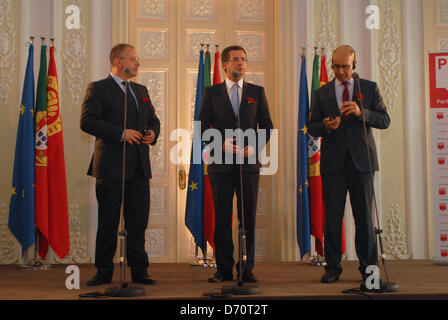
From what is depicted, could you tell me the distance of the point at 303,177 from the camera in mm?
5207

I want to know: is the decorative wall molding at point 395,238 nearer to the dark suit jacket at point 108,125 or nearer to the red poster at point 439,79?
the red poster at point 439,79

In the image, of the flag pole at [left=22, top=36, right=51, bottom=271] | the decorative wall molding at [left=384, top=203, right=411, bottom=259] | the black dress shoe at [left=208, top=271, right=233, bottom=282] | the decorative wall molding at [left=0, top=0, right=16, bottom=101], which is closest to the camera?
the black dress shoe at [left=208, top=271, right=233, bottom=282]

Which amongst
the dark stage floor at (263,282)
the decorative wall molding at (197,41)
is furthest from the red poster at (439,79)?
the decorative wall molding at (197,41)

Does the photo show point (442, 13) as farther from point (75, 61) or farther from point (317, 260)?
point (75, 61)

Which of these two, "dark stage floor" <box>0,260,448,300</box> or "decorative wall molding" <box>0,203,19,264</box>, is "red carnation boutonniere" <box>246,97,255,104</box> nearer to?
"dark stage floor" <box>0,260,448,300</box>

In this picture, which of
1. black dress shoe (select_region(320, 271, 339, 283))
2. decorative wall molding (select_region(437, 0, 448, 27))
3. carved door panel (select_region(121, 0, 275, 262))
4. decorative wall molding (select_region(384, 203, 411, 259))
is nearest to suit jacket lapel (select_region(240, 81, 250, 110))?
black dress shoe (select_region(320, 271, 339, 283))

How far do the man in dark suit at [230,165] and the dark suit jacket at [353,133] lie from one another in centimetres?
44

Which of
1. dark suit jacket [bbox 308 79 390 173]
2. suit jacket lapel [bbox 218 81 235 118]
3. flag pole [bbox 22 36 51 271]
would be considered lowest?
flag pole [bbox 22 36 51 271]

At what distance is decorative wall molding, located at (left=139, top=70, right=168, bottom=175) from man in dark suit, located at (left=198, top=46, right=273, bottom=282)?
5.76 ft

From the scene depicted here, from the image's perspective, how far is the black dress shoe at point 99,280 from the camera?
363 cm

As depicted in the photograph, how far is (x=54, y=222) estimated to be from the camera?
193 inches

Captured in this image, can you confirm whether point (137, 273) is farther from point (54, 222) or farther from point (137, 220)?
point (54, 222)

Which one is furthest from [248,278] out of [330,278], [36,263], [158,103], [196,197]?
[158,103]

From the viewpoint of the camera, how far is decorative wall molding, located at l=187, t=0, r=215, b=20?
579 centimetres
